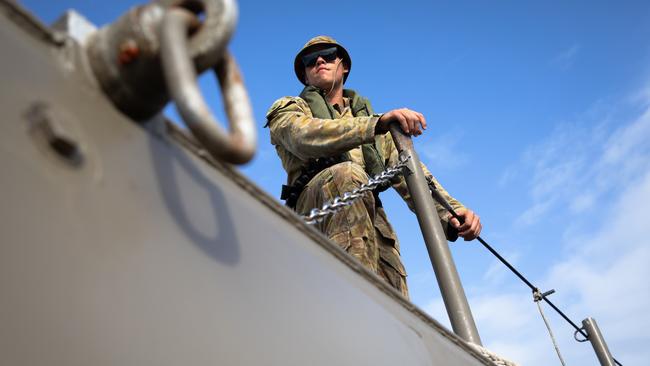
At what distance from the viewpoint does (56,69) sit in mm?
705

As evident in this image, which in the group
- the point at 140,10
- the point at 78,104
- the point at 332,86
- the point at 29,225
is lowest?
the point at 29,225

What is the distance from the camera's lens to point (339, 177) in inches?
98.4

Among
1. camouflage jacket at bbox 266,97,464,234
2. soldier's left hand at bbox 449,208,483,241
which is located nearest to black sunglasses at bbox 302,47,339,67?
camouflage jacket at bbox 266,97,464,234

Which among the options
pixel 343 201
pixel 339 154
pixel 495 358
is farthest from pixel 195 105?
pixel 339 154

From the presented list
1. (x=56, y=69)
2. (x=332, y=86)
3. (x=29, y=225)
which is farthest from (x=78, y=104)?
(x=332, y=86)

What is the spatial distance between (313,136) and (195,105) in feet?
6.12

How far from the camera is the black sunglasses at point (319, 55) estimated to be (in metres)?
3.32

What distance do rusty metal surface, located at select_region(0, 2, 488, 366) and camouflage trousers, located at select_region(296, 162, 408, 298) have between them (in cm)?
140

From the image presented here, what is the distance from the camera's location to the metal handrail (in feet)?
2.16

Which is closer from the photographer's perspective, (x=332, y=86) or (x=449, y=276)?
(x=449, y=276)

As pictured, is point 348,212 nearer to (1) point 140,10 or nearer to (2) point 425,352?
(2) point 425,352

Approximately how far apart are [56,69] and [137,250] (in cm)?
22

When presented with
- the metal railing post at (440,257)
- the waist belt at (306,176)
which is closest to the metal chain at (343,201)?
the metal railing post at (440,257)

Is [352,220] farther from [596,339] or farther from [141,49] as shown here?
[596,339]
